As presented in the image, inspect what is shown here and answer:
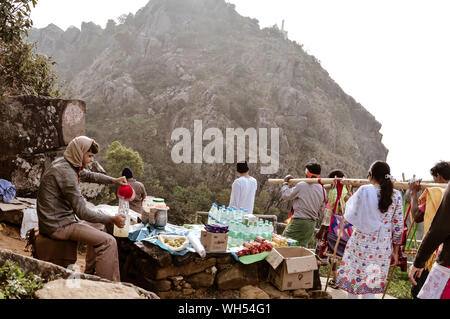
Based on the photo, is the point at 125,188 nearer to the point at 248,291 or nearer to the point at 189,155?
the point at 248,291

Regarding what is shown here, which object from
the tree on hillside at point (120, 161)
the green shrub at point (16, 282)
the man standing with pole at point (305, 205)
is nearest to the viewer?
the green shrub at point (16, 282)

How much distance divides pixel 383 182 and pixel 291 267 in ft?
4.63

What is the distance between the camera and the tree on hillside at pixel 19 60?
20.6 feet

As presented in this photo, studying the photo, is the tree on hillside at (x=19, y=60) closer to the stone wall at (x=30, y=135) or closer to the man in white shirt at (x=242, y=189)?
the stone wall at (x=30, y=135)

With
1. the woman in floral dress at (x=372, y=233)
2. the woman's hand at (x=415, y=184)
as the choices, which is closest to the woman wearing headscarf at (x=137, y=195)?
the woman in floral dress at (x=372, y=233)

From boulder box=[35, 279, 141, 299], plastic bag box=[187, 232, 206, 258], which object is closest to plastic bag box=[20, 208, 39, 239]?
plastic bag box=[187, 232, 206, 258]

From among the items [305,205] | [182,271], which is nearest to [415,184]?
[305,205]

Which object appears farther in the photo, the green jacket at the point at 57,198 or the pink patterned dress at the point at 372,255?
the pink patterned dress at the point at 372,255

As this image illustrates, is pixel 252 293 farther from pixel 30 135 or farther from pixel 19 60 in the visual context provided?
pixel 19 60

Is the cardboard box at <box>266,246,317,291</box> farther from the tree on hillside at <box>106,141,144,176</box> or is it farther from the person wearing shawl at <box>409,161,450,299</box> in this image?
the tree on hillside at <box>106,141,144,176</box>

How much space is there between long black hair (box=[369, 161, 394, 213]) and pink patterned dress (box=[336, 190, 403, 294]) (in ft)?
0.38

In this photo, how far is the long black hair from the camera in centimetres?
309

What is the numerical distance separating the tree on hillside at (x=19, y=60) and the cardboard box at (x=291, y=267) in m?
6.30

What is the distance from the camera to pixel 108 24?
53.3 m
